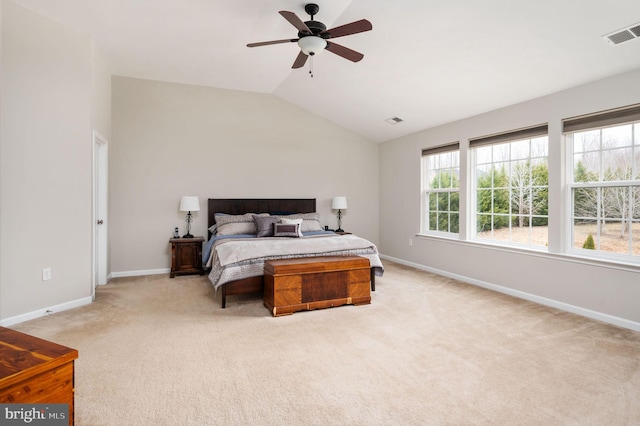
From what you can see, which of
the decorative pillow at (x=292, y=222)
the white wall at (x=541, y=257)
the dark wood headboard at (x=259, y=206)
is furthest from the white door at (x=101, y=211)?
the white wall at (x=541, y=257)

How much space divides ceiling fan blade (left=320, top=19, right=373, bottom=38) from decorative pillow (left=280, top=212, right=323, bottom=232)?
3.32 m

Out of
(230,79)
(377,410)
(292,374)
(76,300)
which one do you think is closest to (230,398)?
(292,374)

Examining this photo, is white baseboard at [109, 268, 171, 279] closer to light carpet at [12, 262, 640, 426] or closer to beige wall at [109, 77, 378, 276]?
beige wall at [109, 77, 378, 276]

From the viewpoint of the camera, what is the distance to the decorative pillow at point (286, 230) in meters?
5.06

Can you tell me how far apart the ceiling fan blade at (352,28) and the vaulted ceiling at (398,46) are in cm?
64

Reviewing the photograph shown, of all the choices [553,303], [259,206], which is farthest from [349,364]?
[259,206]

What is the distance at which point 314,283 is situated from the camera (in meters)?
3.64

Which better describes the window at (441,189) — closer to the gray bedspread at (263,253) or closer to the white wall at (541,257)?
the white wall at (541,257)

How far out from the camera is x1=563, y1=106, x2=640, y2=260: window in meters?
3.28

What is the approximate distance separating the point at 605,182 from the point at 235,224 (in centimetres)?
456

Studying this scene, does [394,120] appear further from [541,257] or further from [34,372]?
[34,372]

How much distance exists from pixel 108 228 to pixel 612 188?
6.20 meters

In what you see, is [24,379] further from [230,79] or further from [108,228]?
[230,79]

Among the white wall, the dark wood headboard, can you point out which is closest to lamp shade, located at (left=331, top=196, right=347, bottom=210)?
the dark wood headboard
